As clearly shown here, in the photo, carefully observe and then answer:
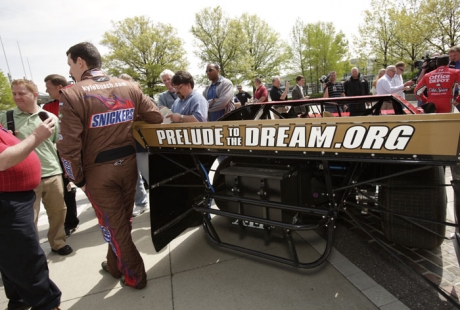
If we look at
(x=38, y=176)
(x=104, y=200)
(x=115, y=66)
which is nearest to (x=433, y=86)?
(x=104, y=200)

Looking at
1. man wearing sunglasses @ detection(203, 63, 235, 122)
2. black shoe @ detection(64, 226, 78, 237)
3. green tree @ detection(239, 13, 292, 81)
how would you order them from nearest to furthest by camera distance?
black shoe @ detection(64, 226, 78, 237), man wearing sunglasses @ detection(203, 63, 235, 122), green tree @ detection(239, 13, 292, 81)

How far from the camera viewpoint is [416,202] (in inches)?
90.3

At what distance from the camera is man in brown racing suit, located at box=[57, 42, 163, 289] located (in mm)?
2027

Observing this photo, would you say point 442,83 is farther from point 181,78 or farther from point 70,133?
point 70,133

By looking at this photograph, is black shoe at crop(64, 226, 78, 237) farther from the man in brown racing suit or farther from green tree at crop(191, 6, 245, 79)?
green tree at crop(191, 6, 245, 79)

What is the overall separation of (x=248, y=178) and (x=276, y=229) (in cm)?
52

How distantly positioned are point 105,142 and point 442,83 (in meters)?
5.85

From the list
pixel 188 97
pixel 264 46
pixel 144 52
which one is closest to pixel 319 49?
pixel 264 46

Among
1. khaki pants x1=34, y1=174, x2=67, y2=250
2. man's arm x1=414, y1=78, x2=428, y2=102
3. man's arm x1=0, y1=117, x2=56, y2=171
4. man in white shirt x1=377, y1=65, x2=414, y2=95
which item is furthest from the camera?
man in white shirt x1=377, y1=65, x2=414, y2=95

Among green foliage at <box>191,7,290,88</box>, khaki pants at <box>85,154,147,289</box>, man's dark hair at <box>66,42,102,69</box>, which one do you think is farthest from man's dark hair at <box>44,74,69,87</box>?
green foliage at <box>191,7,290,88</box>

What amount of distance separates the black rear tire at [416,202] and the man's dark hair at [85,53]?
2530mm

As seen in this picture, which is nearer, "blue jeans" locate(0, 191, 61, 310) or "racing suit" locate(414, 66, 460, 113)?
"blue jeans" locate(0, 191, 61, 310)

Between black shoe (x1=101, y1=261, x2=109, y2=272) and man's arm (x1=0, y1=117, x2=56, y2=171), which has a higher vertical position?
man's arm (x1=0, y1=117, x2=56, y2=171)

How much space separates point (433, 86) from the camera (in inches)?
209
